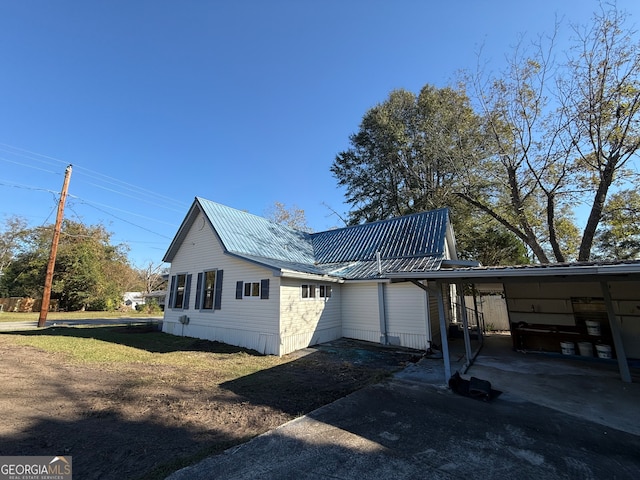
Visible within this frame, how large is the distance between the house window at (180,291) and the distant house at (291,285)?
5cm

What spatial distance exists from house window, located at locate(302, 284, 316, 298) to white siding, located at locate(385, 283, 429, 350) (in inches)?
117

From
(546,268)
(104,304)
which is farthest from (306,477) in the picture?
(104,304)

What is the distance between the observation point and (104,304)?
28625 mm

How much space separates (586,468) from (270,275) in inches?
335

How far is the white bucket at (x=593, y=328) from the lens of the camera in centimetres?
823

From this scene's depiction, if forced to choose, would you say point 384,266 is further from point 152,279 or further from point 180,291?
point 152,279

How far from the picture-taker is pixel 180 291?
13648mm

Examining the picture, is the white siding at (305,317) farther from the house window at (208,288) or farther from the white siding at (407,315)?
the house window at (208,288)

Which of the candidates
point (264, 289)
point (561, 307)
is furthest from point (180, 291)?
point (561, 307)

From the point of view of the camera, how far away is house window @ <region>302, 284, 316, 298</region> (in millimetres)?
10571

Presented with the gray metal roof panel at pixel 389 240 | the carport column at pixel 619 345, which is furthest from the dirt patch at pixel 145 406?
the gray metal roof panel at pixel 389 240

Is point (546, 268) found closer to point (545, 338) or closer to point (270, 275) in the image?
point (545, 338)

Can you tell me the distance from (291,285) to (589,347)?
31.8 ft

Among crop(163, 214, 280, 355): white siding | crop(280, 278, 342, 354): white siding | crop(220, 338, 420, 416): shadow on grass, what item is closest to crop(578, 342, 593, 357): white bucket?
crop(220, 338, 420, 416): shadow on grass
